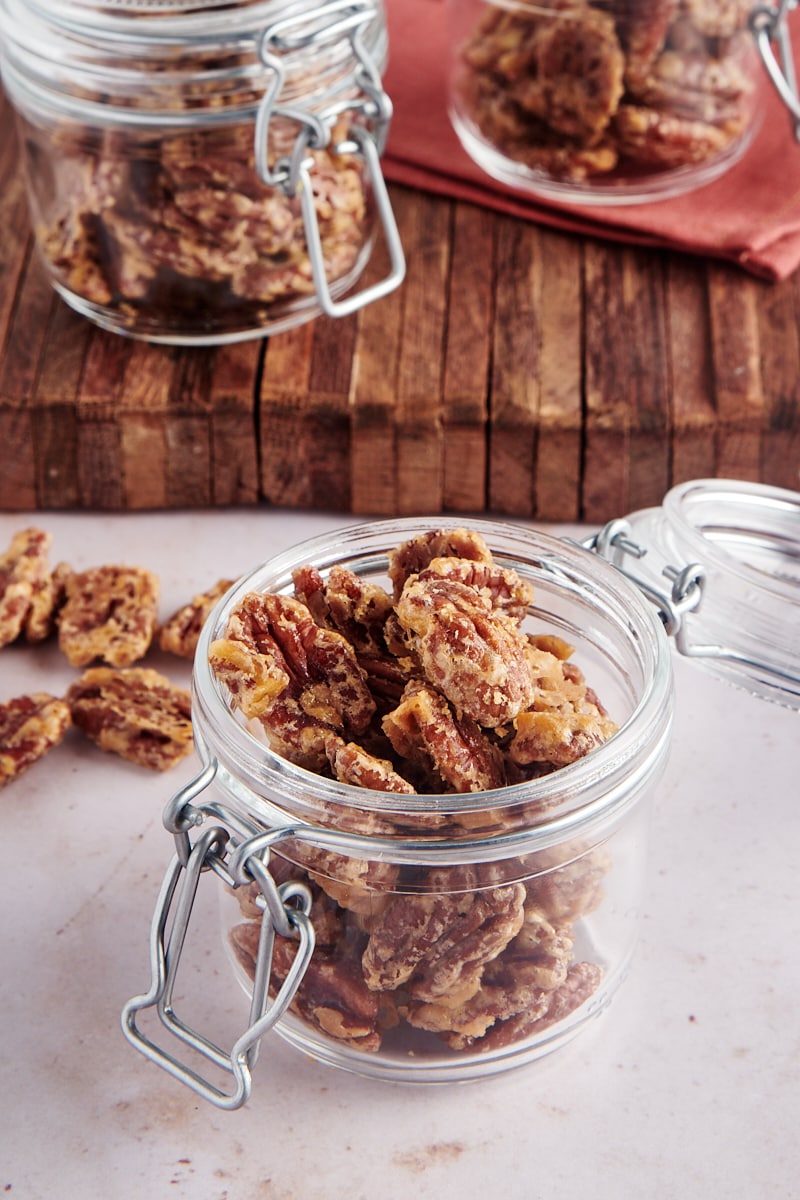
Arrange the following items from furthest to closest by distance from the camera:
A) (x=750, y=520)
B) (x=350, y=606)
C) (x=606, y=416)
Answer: (x=606, y=416) < (x=750, y=520) < (x=350, y=606)

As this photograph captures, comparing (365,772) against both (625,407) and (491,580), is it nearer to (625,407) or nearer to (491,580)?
(491,580)

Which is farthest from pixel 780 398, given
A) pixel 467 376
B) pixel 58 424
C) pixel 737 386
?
pixel 58 424

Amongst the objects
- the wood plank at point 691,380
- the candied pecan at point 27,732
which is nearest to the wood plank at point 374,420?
the wood plank at point 691,380

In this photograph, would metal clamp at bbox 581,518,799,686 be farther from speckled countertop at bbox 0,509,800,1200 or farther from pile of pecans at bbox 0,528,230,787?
pile of pecans at bbox 0,528,230,787

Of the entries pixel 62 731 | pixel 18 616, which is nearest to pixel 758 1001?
pixel 62 731

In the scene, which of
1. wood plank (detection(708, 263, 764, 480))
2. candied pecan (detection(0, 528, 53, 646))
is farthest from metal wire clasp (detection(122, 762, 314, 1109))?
wood plank (detection(708, 263, 764, 480))

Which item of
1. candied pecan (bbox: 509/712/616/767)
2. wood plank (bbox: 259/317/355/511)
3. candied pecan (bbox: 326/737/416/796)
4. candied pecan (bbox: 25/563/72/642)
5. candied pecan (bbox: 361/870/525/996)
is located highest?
candied pecan (bbox: 509/712/616/767)

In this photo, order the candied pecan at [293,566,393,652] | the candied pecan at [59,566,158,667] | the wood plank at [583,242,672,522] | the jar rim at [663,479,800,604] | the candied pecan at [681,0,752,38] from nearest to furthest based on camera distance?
the candied pecan at [293,566,393,652], the jar rim at [663,479,800,604], the candied pecan at [59,566,158,667], the wood plank at [583,242,672,522], the candied pecan at [681,0,752,38]

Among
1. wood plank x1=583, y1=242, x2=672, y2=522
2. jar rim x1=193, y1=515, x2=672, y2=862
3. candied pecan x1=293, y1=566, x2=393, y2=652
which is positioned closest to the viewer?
jar rim x1=193, y1=515, x2=672, y2=862

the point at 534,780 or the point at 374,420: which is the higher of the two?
the point at 534,780
